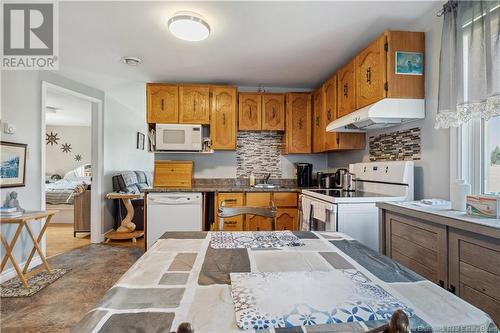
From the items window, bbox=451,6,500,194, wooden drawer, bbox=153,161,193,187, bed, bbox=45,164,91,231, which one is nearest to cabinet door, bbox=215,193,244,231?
wooden drawer, bbox=153,161,193,187

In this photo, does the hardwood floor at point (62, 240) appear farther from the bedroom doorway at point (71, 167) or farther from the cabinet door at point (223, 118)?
the cabinet door at point (223, 118)

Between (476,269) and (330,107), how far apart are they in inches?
89.2

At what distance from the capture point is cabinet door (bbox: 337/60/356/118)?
245 cm

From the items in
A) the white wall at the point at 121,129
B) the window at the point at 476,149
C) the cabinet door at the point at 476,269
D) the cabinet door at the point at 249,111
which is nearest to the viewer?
the cabinet door at the point at 476,269

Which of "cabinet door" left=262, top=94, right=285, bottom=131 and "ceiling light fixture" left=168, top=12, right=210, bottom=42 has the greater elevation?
"ceiling light fixture" left=168, top=12, right=210, bottom=42

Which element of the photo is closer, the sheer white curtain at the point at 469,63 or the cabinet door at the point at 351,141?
the sheer white curtain at the point at 469,63

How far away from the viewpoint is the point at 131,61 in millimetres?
2801

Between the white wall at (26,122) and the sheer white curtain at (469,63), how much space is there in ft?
12.8

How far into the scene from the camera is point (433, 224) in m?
1.32

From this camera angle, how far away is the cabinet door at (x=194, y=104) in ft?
11.1

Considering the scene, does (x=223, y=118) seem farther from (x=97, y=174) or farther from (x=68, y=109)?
(x=68, y=109)

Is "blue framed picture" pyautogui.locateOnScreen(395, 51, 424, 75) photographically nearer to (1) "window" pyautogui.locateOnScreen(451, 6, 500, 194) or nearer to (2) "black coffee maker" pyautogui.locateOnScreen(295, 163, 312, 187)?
(1) "window" pyautogui.locateOnScreen(451, 6, 500, 194)

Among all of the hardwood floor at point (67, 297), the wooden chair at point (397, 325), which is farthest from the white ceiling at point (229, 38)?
the hardwood floor at point (67, 297)

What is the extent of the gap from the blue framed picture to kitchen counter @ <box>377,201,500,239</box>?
108 centimetres
